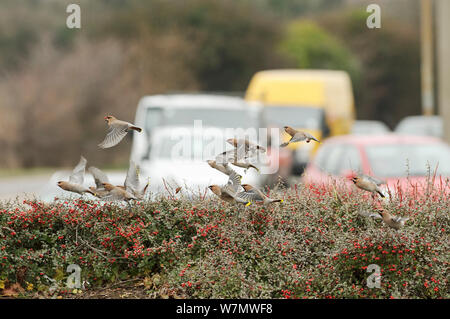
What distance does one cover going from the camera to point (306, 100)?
1880 centimetres

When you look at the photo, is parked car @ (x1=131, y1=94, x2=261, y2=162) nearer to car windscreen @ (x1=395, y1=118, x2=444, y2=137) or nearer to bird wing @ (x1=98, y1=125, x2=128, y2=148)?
bird wing @ (x1=98, y1=125, x2=128, y2=148)

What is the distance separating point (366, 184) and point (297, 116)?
43.6ft

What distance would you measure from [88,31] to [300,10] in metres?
20.5

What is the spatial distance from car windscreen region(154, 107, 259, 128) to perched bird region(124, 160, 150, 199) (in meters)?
6.41

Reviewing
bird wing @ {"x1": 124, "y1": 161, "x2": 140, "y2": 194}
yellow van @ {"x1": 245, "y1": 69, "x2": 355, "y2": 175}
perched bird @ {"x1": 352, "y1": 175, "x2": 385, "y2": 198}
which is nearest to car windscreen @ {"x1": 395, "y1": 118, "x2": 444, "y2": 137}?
yellow van @ {"x1": 245, "y1": 69, "x2": 355, "y2": 175}

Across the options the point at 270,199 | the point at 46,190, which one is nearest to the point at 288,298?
the point at 270,199

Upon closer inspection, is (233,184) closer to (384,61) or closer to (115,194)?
(115,194)

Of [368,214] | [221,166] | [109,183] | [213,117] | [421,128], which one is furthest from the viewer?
[421,128]

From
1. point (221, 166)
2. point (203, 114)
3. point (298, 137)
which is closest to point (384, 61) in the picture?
point (203, 114)

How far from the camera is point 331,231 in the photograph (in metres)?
5.18

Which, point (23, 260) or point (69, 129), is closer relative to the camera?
point (23, 260)

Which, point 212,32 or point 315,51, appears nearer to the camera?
point 212,32

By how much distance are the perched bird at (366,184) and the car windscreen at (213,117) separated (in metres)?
6.62
